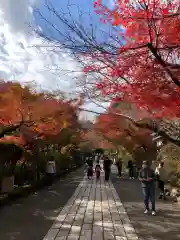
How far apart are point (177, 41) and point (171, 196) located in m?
9.79

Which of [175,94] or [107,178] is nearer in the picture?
[175,94]

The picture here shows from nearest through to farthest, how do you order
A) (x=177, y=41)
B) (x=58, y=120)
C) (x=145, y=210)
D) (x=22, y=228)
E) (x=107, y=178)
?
(x=177, y=41)
(x=22, y=228)
(x=145, y=210)
(x=58, y=120)
(x=107, y=178)

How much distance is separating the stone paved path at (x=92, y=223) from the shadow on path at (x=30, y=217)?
257 millimetres

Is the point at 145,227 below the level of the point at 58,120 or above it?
below

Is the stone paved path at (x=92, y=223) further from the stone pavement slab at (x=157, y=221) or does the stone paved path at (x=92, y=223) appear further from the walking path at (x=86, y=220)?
the stone pavement slab at (x=157, y=221)

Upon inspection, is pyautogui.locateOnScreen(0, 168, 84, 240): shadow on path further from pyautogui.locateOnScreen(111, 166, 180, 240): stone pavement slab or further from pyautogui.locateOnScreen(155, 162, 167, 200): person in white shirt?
pyautogui.locateOnScreen(155, 162, 167, 200): person in white shirt

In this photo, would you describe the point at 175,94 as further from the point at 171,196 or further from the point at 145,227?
the point at 171,196

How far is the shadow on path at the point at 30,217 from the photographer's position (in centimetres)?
801

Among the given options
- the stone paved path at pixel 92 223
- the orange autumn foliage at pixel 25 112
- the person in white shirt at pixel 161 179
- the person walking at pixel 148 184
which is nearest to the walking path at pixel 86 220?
the stone paved path at pixel 92 223

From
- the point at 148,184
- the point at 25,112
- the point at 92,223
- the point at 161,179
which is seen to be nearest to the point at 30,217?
the point at 92,223

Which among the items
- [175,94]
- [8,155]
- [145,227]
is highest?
[175,94]

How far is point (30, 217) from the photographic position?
10188 mm

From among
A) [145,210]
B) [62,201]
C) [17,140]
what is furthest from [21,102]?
[145,210]

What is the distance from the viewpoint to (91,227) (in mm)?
8781
